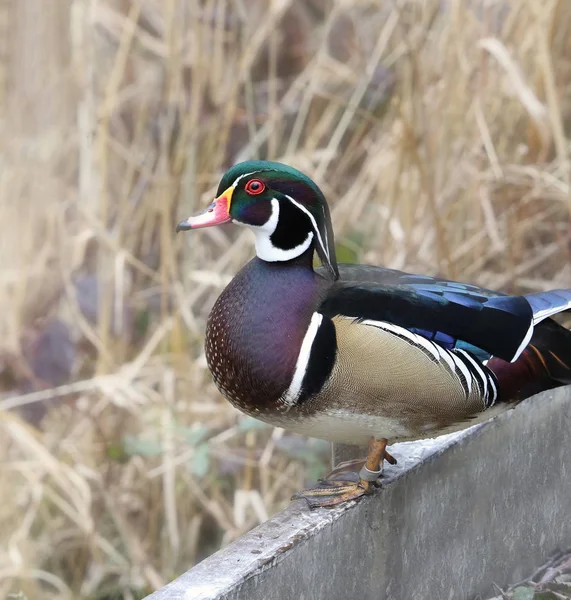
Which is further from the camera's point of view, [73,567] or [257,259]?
[73,567]

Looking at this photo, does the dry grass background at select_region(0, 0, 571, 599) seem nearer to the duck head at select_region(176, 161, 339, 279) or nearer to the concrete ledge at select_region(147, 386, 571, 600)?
the concrete ledge at select_region(147, 386, 571, 600)

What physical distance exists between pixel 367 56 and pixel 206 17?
667mm

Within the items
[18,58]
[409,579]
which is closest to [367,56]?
[18,58]

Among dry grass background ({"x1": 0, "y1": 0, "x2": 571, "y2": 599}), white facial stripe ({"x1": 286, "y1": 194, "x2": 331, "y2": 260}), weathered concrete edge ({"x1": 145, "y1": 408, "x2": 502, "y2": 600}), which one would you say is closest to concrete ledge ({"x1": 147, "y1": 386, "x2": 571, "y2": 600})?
weathered concrete edge ({"x1": 145, "y1": 408, "x2": 502, "y2": 600})

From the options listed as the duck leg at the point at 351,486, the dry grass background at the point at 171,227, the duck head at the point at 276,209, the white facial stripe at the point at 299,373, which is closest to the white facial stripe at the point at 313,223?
the duck head at the point at 276,209

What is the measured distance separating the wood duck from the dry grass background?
0.84 meters

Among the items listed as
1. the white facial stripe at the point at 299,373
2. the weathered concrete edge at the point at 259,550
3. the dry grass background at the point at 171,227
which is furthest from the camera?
the dry grass background at the point at 171,227

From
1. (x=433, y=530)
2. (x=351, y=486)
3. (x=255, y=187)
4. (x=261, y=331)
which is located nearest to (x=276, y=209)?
(x=255, y=187)

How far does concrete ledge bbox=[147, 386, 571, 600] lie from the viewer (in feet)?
4.22

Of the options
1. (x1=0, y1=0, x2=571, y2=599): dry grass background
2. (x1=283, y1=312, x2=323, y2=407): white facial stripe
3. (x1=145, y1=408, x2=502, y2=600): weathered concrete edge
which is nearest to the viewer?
(x1=145, y1=408, x2=502, y2=600): weathered concrete edge

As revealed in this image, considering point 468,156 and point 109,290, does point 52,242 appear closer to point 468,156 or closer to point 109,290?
point 109,290

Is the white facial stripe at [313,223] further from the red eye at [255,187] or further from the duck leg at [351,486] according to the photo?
the duck leg at [351,486]

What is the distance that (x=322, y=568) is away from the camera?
1364mm

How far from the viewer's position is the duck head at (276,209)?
1.49 m
